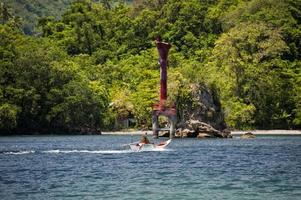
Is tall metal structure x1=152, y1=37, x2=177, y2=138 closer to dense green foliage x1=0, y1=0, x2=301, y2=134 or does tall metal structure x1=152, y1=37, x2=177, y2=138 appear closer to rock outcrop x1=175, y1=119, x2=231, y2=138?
rock outcrop x1=175, y1=119, x2=231, y2=138

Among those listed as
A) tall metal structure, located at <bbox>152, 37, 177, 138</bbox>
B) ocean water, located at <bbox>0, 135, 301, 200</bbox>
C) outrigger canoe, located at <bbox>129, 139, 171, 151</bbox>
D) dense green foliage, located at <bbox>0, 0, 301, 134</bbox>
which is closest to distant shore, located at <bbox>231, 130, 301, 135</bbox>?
dense green foliage, located at <bbox>0, 0, 301, 134</bbox>

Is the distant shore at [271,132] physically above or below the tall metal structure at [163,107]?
below

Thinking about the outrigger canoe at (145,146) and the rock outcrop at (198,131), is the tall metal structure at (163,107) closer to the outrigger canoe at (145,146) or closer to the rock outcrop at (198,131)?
the rock outcrop at (198,131)

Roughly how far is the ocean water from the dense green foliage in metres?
48.3

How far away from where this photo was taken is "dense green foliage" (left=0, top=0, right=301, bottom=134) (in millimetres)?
126062

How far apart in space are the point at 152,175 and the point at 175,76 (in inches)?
2785

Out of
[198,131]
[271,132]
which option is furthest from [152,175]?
[271,132]

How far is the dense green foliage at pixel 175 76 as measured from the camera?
12606 cm

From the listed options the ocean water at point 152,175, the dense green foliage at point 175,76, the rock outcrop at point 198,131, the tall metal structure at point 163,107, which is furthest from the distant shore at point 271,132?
the ocean water at point 152,175

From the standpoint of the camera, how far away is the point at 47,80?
131m

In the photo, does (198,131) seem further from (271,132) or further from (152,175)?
(152,175)

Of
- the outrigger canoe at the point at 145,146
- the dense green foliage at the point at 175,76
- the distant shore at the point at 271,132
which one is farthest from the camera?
the dense green foliage at the point at 175,76

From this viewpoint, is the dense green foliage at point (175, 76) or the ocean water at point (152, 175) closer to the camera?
the ocean water at point (152, 175)

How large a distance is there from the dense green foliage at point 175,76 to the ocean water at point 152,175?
48.3 m
